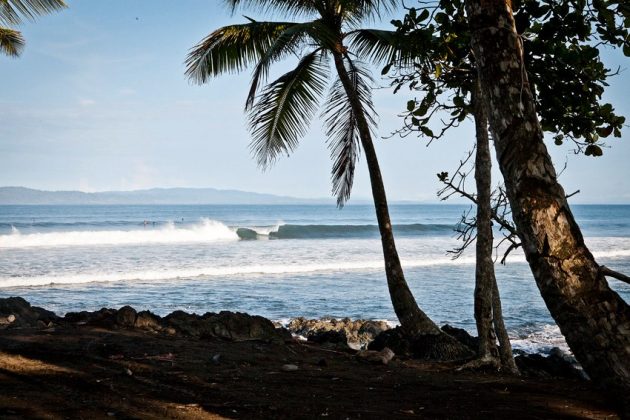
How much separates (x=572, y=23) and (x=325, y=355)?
175 inches

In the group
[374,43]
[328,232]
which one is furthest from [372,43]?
[328,232]

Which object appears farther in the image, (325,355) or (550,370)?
(550,370)

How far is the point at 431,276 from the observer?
21266mm

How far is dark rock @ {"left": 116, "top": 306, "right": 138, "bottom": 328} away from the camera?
8289mm

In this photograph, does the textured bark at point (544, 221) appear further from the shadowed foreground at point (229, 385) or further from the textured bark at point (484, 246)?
the textured bark at point (484, 246)

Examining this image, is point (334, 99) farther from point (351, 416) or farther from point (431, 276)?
point (431, 276)

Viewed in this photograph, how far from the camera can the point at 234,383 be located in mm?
5738

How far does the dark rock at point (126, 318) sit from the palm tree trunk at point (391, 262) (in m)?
3.31

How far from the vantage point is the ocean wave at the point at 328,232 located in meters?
43.4

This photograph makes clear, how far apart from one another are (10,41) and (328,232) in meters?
29.4

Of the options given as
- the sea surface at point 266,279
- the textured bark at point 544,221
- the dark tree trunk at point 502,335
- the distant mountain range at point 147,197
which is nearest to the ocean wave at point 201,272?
the sea surface at point 266,279

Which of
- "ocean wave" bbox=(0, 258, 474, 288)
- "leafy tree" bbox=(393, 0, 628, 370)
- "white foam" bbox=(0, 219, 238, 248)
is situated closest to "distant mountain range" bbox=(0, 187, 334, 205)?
"white foam" bbox=(0, 219, 238, 248)

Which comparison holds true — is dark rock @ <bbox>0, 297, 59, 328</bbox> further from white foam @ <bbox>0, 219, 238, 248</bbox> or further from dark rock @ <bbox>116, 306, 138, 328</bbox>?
white foam @ <bbox>0, 219, 238, 248</bbox>

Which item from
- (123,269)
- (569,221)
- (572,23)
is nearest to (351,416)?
(569,221)
